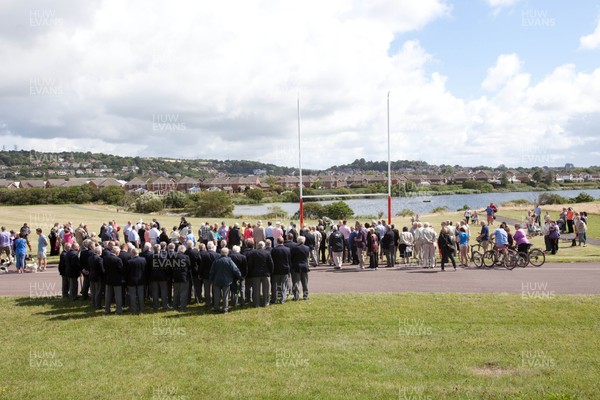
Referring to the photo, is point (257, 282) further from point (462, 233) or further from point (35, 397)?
point (462, 233)

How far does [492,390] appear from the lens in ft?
28.4

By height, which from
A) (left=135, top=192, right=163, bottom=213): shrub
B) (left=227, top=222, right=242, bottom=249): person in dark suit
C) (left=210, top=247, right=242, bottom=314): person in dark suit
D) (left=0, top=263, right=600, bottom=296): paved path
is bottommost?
(left=0, top=263, right=600, bottom=296): paved path

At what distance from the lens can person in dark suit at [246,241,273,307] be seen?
46.2ft

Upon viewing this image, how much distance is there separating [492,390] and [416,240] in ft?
39.1

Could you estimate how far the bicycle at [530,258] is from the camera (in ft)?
63.5

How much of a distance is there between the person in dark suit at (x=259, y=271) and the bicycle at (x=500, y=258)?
995 cm

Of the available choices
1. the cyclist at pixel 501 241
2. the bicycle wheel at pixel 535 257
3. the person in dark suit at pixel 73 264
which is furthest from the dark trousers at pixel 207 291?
the bicycle wheel at pixel 535 257

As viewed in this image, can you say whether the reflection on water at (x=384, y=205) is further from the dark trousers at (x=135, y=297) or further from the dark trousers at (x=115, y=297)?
the dark trousers at (x=115, y=297)

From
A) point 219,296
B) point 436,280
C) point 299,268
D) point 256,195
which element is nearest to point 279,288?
point 299,268

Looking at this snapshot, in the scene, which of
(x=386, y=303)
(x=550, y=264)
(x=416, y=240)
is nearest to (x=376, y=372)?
(x=386, y=303)

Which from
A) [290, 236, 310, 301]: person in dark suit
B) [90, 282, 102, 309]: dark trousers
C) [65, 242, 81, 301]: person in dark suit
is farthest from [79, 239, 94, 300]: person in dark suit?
[290, 236, 310, 301]: person in dark suit

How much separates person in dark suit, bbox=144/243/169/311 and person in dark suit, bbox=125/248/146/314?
23 centimetres

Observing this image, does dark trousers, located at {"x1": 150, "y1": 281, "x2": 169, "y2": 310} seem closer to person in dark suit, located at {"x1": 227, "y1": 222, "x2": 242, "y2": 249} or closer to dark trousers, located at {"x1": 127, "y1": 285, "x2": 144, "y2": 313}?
dark trousers, located at {"x1": 127, "y1": 285, "x2": 144, "y2": 313}

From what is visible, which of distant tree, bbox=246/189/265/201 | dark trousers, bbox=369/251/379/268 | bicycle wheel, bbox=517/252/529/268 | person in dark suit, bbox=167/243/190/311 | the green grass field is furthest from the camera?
distant tree, bbox=246/189/265/201
